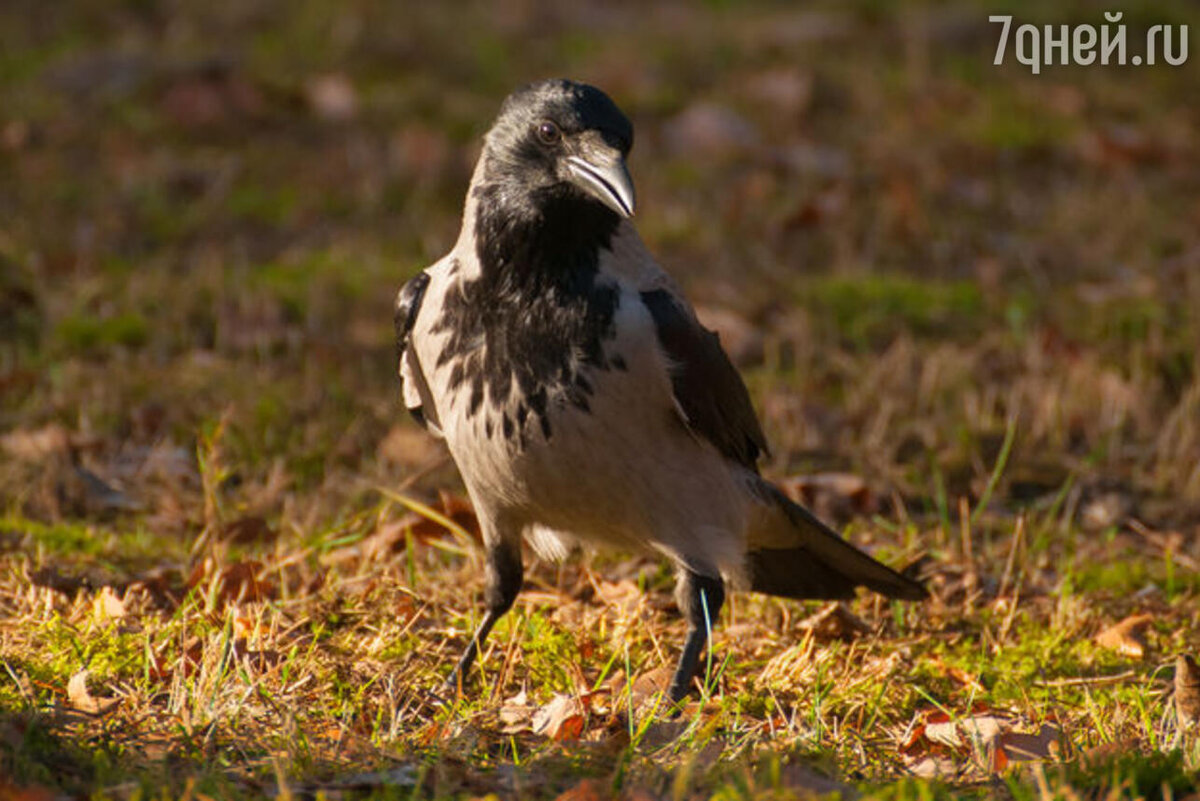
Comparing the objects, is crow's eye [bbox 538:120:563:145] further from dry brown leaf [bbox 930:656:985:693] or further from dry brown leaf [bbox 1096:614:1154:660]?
dry brown leaf [bbox 1096:614:1154:660]

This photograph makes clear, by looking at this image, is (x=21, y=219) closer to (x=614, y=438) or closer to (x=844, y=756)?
(x=614, y=438)

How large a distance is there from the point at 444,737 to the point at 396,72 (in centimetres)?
673

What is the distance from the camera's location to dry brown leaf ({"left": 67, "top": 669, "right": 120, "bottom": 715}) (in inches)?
130

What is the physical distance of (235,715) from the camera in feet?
10.6

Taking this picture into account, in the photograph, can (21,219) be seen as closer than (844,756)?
No

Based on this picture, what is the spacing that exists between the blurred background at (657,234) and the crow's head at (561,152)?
1.34 meters

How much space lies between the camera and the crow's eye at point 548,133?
382 cm

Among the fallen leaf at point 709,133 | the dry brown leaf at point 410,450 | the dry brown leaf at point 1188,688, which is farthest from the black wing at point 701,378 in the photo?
the fallen leaf at point 709,133

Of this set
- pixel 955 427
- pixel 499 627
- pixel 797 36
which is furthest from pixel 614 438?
pixel 797 36

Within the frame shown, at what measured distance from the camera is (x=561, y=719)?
11.3 feet

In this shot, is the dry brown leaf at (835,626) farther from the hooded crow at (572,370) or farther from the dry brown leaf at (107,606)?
the dry brown leaf at (107,606)

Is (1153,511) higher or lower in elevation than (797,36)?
lower

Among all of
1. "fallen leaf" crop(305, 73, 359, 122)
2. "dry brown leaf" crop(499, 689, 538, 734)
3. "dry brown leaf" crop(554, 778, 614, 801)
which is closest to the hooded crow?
"dry brown leaf" crop(499, 689, 538, 734)

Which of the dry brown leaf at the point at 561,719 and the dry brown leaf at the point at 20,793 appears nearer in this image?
the dry brown leaf at the point at 20,793
